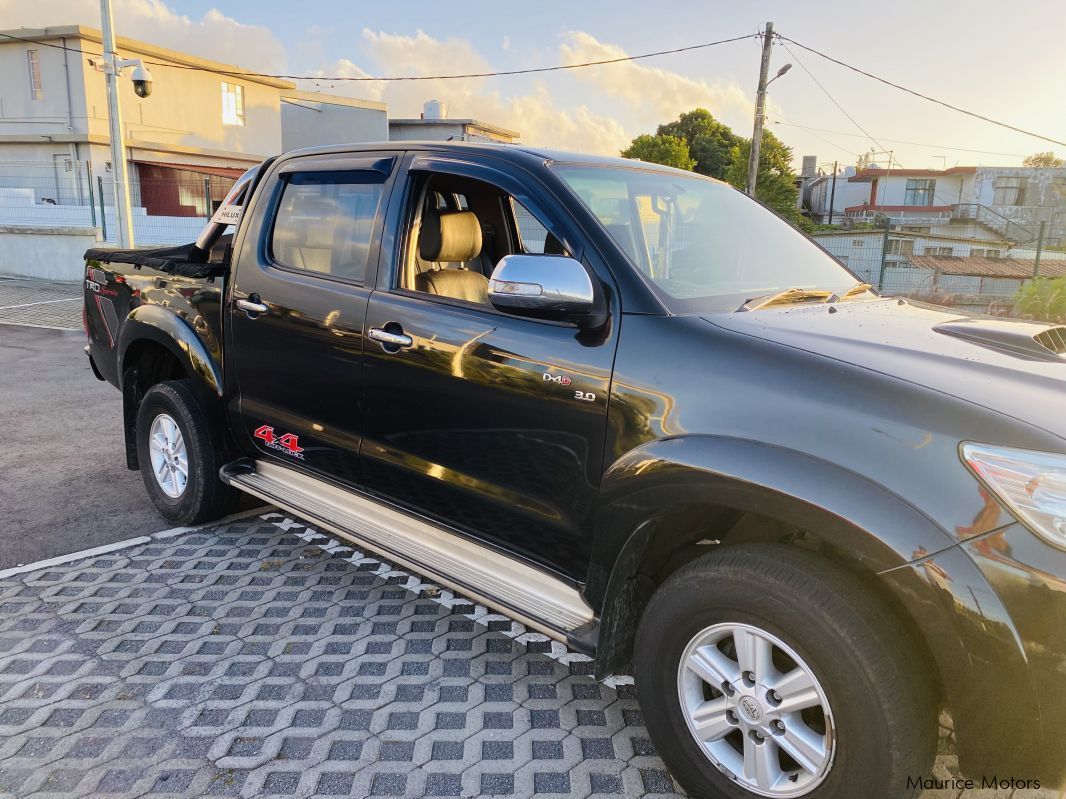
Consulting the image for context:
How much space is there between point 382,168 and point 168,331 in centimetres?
159

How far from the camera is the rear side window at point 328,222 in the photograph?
328 centimetres

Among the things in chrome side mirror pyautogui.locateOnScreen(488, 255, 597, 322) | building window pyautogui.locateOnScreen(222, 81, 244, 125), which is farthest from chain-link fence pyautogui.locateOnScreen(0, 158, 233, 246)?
chrome side mirror pyautogui.locateOnScreen(488, 255, 597, 322)

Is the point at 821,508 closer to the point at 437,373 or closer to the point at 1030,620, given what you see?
the point at 1030,620

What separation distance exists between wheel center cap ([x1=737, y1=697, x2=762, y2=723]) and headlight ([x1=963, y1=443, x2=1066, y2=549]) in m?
0.81

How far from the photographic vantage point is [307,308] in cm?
337

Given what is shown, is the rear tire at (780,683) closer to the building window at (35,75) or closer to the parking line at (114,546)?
the parking line at (114,546)

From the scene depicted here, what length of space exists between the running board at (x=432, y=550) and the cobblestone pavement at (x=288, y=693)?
1.43ft

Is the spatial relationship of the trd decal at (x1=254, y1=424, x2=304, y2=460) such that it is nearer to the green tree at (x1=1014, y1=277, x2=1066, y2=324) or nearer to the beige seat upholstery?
the beige seat upholstery

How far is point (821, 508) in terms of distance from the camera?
6.24ft

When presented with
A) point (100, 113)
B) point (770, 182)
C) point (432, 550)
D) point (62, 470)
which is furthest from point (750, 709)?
point (770, 182)

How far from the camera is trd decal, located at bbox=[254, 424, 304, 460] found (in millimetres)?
3572

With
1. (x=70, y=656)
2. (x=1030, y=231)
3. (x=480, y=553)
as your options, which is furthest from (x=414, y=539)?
(x=1030, y=231)

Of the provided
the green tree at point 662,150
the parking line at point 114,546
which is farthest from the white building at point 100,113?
the green tree at point 662,150

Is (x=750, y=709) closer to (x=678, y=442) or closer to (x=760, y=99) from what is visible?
(x=678, y=442)
